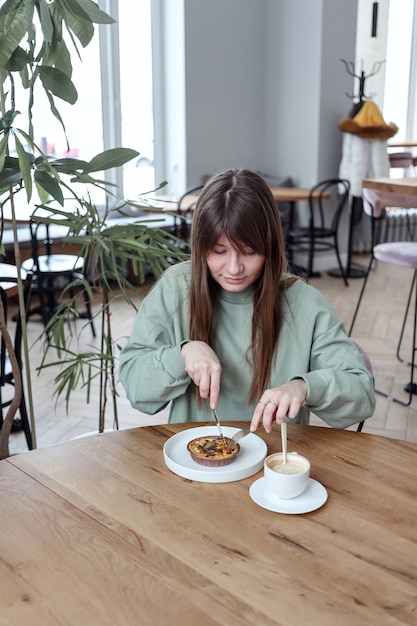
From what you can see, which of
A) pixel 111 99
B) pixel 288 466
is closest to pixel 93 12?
pixel 288 466

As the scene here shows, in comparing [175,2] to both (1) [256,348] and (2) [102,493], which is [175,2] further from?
(2) [102,493]

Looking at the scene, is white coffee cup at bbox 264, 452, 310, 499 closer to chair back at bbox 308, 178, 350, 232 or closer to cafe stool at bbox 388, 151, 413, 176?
chair back at bbox 308, 178, 350, 232

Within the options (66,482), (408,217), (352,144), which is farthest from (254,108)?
(66,482)

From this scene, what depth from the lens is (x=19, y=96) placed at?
5246 millimetres

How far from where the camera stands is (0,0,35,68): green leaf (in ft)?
4.60

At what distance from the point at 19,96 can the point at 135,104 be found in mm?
1064

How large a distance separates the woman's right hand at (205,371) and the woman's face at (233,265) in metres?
0.17

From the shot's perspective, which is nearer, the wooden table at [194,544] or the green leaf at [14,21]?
the wooden table at [194,544]

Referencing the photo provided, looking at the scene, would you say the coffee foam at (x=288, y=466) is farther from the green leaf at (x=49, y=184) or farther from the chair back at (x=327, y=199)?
the chair back at (x=327, y=199)

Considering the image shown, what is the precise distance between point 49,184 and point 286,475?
903 mm

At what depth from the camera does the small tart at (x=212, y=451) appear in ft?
3.57

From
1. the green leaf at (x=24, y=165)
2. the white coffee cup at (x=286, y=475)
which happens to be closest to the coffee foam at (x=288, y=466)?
the white coffee cup at (x=286, y=475)

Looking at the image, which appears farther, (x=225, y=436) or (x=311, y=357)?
(x=311, y=357)

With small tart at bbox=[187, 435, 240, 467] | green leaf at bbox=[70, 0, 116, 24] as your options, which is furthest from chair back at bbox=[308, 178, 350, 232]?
small tart at bbox=[187, 435, 240, 467]
